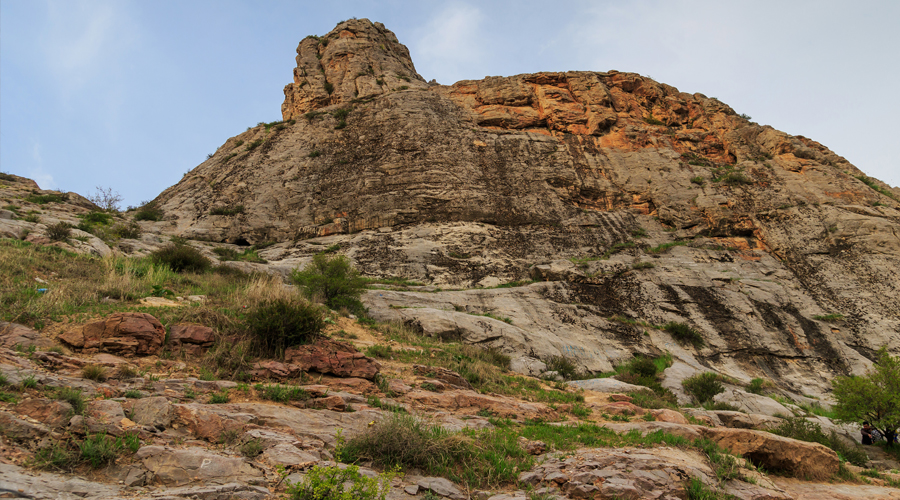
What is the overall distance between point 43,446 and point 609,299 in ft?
54.2

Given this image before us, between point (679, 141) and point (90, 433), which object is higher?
point (679, 141)

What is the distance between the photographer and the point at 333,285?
42.8 ft

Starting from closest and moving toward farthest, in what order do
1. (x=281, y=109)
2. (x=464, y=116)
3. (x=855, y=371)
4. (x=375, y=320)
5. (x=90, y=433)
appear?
(x=90, y=433)
(x=375, y=320)
(x=855, y=371)
(x=464, y=116)
(x=281, y=109)

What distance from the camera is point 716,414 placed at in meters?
9.29

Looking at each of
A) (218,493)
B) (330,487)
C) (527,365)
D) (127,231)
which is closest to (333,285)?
(527,365)

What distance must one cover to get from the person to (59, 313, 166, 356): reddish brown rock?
596 inches

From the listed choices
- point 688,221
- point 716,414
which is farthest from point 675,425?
point 688,221

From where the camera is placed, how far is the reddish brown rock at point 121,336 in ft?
18.8

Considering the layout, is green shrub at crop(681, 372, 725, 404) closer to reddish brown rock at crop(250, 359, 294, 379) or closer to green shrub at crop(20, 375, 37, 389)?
reddish brown rock at crop(250, 359, 294, 379)

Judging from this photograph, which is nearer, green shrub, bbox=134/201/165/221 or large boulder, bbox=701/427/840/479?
large boulder, bbox=701/427/840/479

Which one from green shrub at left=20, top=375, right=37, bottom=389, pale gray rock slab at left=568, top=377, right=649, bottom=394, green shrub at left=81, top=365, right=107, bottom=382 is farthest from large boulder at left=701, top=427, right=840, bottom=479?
green shrub at left=20, top=375, right=37, bottom=389

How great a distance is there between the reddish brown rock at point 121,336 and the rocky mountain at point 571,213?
7.00 metres

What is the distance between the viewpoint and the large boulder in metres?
6.62

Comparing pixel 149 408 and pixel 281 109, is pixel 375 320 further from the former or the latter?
pixel 281 109
